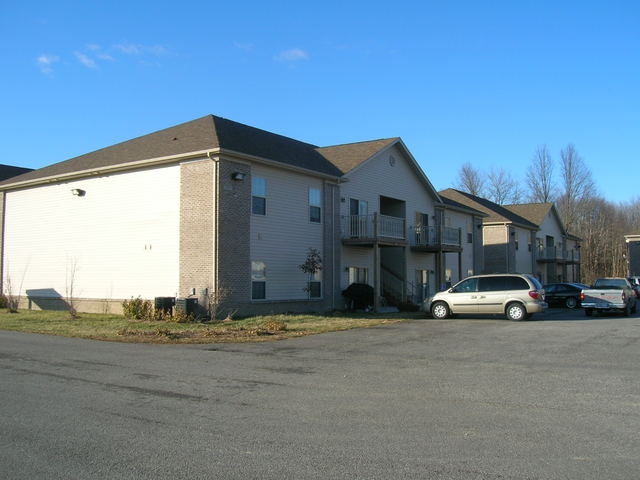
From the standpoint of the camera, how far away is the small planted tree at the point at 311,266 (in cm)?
2350

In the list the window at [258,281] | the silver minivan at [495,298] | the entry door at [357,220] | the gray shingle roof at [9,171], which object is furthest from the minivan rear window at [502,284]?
the gray shingle roof at [9,171]

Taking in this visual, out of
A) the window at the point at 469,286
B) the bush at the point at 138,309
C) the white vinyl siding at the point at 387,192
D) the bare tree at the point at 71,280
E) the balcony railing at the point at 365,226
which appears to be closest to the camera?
the bush at the point at 138,309

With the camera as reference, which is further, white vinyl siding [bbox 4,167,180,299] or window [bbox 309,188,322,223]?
window [bbox 309,188,322,223]

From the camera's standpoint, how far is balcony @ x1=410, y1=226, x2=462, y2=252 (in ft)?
104

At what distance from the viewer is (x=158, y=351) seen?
44.5ft

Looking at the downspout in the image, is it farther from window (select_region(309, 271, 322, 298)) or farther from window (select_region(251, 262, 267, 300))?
window (select_region(309, 271, 322, 298))

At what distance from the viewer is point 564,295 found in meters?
34.3

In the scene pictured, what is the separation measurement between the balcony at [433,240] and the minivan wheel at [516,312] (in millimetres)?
9358

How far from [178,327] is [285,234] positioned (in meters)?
6.72

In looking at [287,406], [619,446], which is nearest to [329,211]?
[287,406]

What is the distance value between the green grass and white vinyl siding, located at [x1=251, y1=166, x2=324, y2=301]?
6.45 feet

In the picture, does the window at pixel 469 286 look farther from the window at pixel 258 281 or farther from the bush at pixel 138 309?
the bush at pixel 138 309

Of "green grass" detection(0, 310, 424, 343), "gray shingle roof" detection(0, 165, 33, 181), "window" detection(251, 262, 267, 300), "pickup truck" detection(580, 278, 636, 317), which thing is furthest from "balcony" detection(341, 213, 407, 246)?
"gray shingle roof" detection(0, 165, 33, 181)

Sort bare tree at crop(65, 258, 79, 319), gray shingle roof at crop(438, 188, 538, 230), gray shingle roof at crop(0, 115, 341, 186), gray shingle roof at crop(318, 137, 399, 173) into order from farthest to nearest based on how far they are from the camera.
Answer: gray shingle roof at crop(438, 188, 538, 230) < gray shingle roof at crop(318, 137, 399, 173) < bare tree at crop(65, 258, 79, 319) < gray shingle roof at crop(0, 115, 341, 186)
